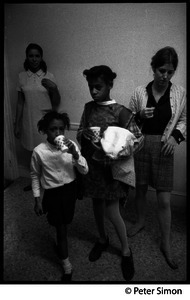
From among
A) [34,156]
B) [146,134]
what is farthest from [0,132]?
[146,134]

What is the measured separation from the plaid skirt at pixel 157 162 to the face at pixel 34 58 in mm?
912

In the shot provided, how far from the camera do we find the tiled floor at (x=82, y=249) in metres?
1.24

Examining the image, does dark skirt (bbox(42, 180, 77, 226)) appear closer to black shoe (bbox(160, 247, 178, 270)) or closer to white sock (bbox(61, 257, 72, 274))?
white sock (bbox(61, 257, 72, 274))

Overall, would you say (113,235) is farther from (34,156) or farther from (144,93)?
(144,93)

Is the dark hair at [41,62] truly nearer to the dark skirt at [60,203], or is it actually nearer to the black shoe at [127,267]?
the dark skirt at [60,203]

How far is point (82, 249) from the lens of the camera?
4.71 ft

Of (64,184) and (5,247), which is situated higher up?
(64,184)

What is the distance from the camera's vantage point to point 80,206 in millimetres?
1850

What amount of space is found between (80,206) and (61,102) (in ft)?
2.67

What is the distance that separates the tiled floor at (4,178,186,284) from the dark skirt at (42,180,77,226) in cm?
33

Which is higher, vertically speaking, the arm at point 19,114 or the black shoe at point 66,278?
the arm at point 19,114

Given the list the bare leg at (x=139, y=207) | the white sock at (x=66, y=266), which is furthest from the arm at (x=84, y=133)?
the white sock at (x=66, y=266)

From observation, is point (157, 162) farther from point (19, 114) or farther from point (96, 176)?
point (19, 114)

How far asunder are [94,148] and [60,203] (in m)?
0.31
